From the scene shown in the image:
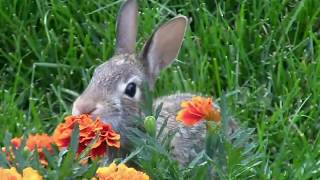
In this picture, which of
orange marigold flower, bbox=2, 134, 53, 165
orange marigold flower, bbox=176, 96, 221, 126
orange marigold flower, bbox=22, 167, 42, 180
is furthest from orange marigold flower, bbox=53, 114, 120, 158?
orange marigold flower, bbox=22, 167, 42, 180

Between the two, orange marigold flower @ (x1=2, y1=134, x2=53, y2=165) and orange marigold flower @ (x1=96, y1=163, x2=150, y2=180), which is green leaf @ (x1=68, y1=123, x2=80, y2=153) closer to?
orange marigold flower @ (x1=96, y1=163, x2=150, y2=180)

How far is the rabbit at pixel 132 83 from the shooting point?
4199 mm

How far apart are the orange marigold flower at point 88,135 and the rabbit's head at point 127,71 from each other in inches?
26.2

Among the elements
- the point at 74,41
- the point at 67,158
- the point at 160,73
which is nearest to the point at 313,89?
the point at 160,73

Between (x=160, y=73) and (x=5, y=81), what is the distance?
2.63 ft

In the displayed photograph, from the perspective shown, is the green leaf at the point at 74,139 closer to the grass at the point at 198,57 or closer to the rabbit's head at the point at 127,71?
the rabbit's head at the point at 127,71

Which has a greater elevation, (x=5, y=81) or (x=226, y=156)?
(x=226, y=156)

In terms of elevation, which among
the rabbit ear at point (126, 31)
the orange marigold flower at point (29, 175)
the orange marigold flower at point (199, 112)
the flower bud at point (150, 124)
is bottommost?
the rabbit ear at point (126, 31)

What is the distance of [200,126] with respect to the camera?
15.2 feet

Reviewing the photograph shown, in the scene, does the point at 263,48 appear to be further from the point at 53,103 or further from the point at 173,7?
the point at 53,103

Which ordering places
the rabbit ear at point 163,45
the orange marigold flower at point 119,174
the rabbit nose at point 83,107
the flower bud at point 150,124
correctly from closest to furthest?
the orange marigold flower at point 119,174 → the flower bud at point 150,124 → the rabbit nose at point 83,107 → the rabbit ear at point 163,45

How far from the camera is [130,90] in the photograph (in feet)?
14.4

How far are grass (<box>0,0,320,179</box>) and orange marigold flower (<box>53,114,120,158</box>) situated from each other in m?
1.19

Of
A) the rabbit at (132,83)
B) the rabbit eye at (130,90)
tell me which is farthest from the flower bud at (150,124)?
the rabbit eye at (130,90)
